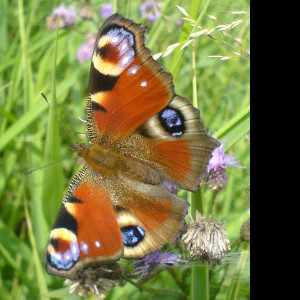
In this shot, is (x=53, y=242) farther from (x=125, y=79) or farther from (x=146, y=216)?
(x=125, y=79)

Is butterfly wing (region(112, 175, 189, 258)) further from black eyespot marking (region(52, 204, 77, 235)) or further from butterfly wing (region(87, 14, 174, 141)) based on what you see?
butterfly wing (region(87, 14, 174, 141))

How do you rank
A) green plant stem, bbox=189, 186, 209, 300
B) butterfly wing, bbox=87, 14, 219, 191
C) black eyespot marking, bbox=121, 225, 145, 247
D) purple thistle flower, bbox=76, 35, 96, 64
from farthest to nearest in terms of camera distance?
purple thistle flower, bbox=76, 35, 96, 64, butterfly wing, bbox=87, 14, 219, 191, black eyespot marking, bbox=121, 225, 145, 247, green plant stem, bbox=189, 186, 209, 300

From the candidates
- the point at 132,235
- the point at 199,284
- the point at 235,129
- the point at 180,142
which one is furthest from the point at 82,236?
the point at 235,129

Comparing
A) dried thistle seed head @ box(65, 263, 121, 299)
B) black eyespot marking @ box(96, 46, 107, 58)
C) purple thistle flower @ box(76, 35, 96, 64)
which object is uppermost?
purple thistle flower @ box(76, 35, 96, 64)

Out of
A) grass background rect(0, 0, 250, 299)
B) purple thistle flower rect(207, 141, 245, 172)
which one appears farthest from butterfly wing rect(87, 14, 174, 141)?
purple thistle flower rect(207, 141, 245, 172)

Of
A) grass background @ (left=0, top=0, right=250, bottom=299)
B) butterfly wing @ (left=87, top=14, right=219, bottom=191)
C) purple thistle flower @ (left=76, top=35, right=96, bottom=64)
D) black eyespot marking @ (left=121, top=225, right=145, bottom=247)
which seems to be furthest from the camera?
purple thistle flower @ (left=76, top=35, right=96, bottom=64)

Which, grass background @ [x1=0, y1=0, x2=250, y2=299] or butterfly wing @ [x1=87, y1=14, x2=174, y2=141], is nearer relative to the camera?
butterfly wing @ [x1=87, y1=14, x2=174, y2=141]

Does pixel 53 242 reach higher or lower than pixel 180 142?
lower
